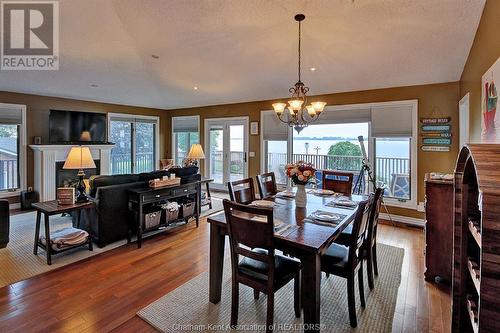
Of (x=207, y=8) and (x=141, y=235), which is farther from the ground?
(x=207, y=8)

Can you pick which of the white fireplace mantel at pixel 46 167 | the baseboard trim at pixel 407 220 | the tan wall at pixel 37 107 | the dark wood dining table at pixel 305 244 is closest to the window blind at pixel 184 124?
the tan wall at pixel 37 107

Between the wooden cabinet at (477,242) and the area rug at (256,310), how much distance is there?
1110 mm

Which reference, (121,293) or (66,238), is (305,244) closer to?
(121,293)

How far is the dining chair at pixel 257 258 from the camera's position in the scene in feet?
5.83

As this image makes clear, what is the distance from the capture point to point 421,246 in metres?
3.66

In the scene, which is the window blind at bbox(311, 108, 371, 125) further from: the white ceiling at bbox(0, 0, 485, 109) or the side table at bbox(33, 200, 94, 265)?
the side table at bbox(33, 200, 94, 265)

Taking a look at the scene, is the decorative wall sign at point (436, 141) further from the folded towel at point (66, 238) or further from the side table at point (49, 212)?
the folded towel at point (66, 238)

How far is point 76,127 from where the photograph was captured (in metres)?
6.12

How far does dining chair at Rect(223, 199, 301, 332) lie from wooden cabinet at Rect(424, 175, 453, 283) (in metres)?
1.60

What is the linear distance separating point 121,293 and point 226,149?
5089mm

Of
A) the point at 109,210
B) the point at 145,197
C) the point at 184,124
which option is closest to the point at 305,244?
the point at 145,197

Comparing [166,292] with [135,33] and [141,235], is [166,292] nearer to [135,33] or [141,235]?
[141,235]

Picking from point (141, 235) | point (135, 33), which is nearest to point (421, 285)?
point (141, 235)

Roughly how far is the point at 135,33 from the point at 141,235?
258cm
